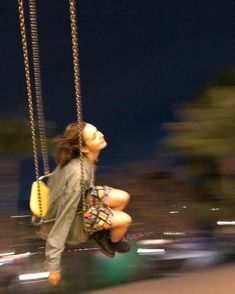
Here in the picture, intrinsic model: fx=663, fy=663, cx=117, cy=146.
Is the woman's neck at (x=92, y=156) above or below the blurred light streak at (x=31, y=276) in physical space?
above

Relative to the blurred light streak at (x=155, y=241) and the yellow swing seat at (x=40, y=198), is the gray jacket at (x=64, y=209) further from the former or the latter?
the blurred light streak at (x=155, y=241)

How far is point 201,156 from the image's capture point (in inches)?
250

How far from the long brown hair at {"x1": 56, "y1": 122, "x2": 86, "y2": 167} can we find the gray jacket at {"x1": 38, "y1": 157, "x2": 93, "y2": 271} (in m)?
0.06

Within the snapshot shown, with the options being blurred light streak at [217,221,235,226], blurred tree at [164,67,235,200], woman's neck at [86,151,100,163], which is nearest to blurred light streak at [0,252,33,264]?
blurred tree at [164,67,235,200]

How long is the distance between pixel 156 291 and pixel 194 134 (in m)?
1.50

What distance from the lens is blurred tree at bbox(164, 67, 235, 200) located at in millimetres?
6184

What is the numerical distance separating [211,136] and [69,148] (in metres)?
2.51

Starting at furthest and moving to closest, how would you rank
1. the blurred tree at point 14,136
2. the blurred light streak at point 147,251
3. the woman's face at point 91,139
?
the blurred light streak at point 147,251 < the blurred tree at point 14,136 < the woman's face at point 91,139

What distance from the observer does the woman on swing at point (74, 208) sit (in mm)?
3805

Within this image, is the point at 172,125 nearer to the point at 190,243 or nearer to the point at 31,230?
the point at 190,243

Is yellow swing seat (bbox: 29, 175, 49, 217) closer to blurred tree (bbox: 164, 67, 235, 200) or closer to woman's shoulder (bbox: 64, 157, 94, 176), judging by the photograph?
woman's shoulder (bbox: 64, 157, 94, 176)

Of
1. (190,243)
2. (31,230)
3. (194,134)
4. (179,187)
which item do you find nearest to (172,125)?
(194,134)

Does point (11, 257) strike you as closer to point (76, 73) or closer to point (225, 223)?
point (225, 223)

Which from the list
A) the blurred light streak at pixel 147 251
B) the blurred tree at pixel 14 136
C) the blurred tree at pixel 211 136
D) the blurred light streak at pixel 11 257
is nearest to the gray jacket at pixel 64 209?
the blurred tree at pixel 14 136
